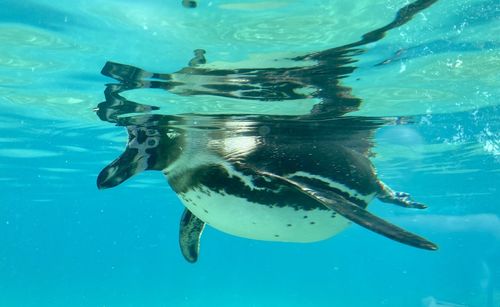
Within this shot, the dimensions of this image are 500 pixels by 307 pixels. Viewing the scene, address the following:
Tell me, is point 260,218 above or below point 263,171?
below

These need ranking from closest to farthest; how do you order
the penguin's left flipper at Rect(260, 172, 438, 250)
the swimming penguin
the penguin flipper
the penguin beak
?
the penguin's left flipper at Rect(260, 172, 438, 250), the swimming penguin, the penguin beak, the penguin flipper

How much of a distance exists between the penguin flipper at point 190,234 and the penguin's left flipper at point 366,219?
8.53 feet

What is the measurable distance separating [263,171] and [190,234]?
2.37 m

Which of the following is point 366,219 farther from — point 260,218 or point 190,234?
point 190,234

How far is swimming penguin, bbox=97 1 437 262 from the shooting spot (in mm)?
5289

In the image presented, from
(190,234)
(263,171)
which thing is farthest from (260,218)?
(190,234)

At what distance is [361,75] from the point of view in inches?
323

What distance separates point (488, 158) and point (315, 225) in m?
16.5

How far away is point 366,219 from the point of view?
4.01m

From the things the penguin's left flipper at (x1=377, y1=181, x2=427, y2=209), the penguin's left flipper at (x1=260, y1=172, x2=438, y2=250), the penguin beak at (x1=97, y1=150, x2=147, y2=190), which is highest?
the penguin's left flipper at (x1=377, y1=181, x2=427, y2=209)

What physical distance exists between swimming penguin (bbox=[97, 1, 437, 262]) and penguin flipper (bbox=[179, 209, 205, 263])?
0.02 m

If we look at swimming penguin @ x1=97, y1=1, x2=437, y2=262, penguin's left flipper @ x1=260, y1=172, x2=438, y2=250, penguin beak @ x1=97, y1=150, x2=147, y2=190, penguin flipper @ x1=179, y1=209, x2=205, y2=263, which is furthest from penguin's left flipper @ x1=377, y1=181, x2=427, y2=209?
penguin beak @ x1=97, y1=150, x2=147, y2=190

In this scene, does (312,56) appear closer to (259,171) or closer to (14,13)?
(259,171)

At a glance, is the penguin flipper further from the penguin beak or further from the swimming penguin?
the penguin beak
